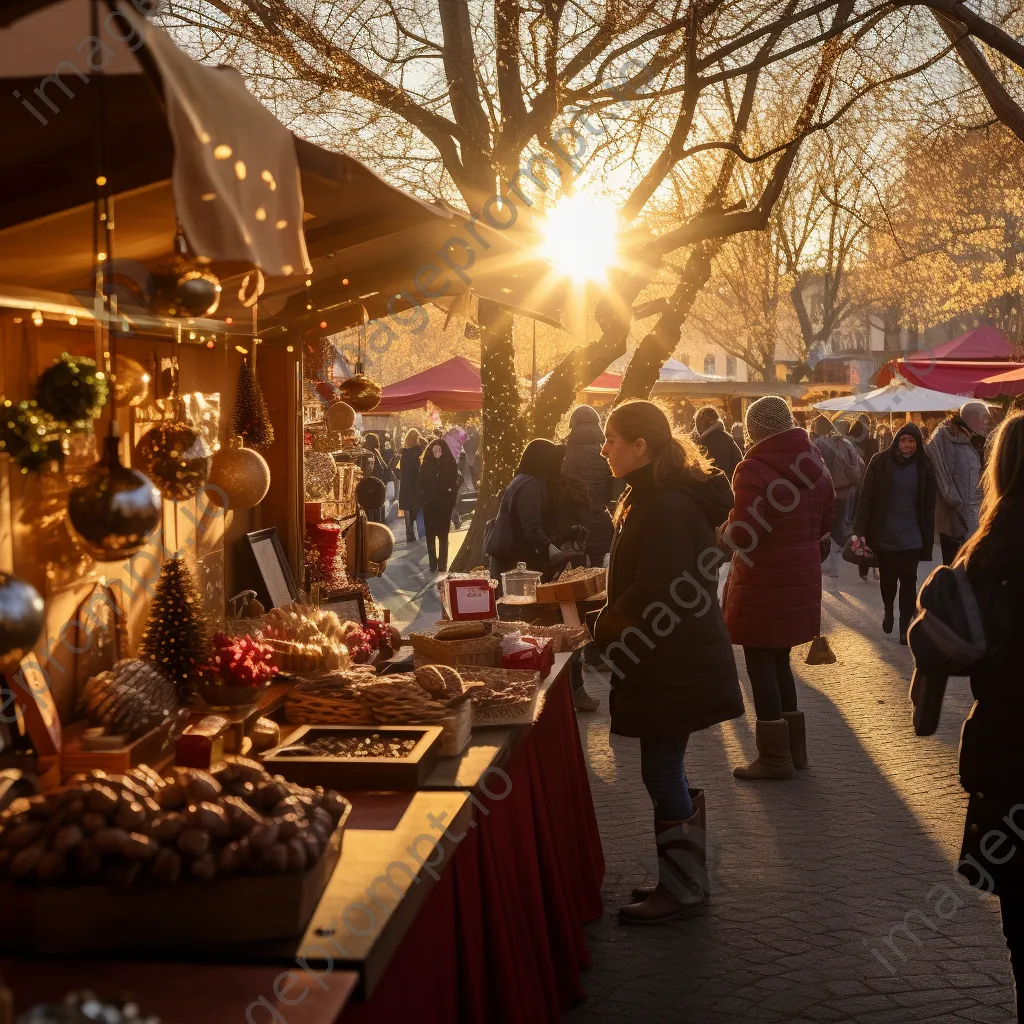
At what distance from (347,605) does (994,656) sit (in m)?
3.47

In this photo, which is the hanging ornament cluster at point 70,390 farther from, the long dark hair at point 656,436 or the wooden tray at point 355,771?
the long dark hair at point 656,436

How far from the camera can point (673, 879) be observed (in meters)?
4.90

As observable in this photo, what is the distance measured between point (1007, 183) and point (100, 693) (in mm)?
22740

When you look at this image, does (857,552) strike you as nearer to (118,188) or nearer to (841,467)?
(841,467)

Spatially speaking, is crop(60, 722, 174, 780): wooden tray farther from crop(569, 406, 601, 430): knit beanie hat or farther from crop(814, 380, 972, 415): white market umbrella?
crop(814, 380, 972, 415): white market umbrella

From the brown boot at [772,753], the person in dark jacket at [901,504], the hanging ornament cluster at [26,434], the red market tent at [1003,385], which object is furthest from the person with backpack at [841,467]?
the hanging ornament cluster at [26,434]

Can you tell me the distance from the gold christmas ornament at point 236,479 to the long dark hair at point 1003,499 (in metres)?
2.88

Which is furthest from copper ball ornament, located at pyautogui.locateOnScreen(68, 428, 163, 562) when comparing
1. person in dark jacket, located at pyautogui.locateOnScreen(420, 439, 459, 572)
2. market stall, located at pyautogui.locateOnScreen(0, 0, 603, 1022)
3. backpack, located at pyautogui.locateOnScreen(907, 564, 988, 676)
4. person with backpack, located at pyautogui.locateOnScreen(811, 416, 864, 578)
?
person in dark jacket, located at pyautogui.locateOnScreen(420, 439, 459, 572)

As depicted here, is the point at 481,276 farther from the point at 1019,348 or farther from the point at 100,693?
the point at 1019,348

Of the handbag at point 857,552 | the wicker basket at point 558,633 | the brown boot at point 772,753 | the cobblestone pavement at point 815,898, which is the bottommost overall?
the cobblestone pavement at point 815,898

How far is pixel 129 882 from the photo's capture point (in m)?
2.34

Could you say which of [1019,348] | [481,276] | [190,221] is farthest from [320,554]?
[1019,348]

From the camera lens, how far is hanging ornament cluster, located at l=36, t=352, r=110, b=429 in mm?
3121

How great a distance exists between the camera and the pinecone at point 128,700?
351 cm
